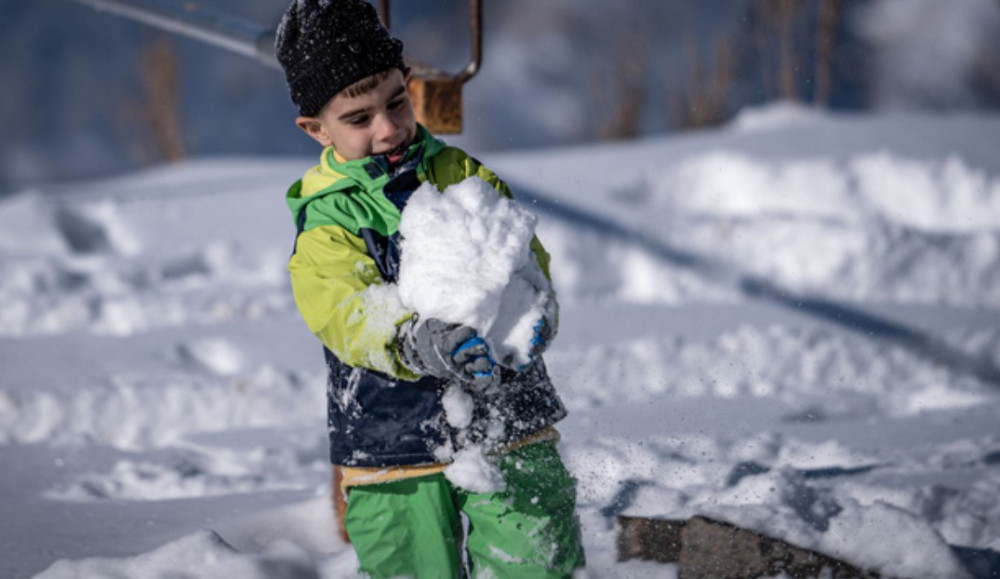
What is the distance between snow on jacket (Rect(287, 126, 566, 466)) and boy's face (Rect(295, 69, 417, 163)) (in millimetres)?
28

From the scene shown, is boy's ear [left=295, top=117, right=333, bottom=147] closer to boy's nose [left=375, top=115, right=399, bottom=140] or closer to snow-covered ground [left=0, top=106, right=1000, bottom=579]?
boy's nose [left=375, top=115, right=399, bottom=140]

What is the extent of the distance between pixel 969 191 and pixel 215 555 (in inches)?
205

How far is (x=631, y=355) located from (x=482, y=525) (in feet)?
8.46

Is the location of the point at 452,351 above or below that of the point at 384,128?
below

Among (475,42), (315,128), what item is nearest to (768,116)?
(475,42)

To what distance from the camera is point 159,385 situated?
12.3 feet

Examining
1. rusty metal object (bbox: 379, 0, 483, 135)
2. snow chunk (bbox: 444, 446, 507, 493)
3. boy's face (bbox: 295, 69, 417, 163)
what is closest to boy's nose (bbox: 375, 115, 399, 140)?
boy's face (bbox: 295, 69, 417, 163)

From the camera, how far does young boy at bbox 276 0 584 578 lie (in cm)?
156

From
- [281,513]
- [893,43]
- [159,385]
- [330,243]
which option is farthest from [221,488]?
[893,43]

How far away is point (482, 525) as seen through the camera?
166 cm

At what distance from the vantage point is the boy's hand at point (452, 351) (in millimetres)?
1366

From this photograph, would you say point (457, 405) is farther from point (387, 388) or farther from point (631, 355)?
point (631, 355)

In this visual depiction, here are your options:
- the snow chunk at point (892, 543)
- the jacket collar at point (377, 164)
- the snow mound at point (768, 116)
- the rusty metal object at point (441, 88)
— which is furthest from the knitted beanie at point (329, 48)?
the snow mound at point (768, 116)

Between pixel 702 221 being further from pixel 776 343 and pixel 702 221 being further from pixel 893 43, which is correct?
pixel 893 43
